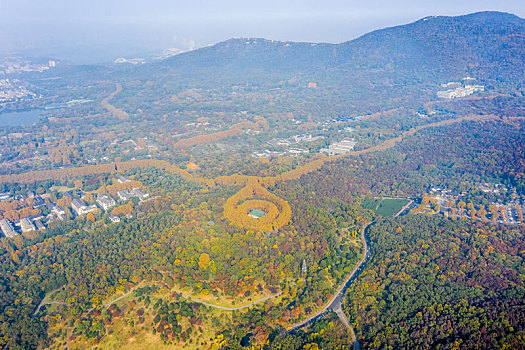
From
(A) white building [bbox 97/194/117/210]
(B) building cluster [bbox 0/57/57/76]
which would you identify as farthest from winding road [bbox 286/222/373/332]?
(B) building cluster [bbox 0/57/57/76]

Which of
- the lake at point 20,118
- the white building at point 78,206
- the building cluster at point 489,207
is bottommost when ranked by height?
the white building at point 78,206

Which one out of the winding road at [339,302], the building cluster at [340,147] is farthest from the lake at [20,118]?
the winding road at [339,302]

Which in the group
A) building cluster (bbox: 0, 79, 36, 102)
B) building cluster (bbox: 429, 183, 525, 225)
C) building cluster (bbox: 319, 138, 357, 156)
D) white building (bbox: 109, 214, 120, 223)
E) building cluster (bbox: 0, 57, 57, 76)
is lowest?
white building (bbox: 109, 214, 120, 223)

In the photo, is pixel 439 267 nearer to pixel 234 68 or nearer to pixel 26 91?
pixel 234 68

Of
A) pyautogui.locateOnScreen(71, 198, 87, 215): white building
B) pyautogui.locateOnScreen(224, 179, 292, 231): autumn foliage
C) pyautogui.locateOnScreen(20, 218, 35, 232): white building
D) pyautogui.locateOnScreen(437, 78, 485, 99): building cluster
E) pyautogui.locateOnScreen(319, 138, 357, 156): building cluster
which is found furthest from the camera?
pyautogui.locateOnScreen(437, 78, 485, 99): building cluster

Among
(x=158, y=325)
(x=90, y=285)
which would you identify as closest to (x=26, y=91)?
(x=90, y=285)

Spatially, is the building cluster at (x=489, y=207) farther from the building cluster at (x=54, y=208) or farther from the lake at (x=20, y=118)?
the lake at (x=20, y=118)

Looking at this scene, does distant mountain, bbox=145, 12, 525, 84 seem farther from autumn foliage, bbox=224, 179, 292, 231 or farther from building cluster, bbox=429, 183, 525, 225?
autumn foliage, bbox=224, 179, 292, 231
